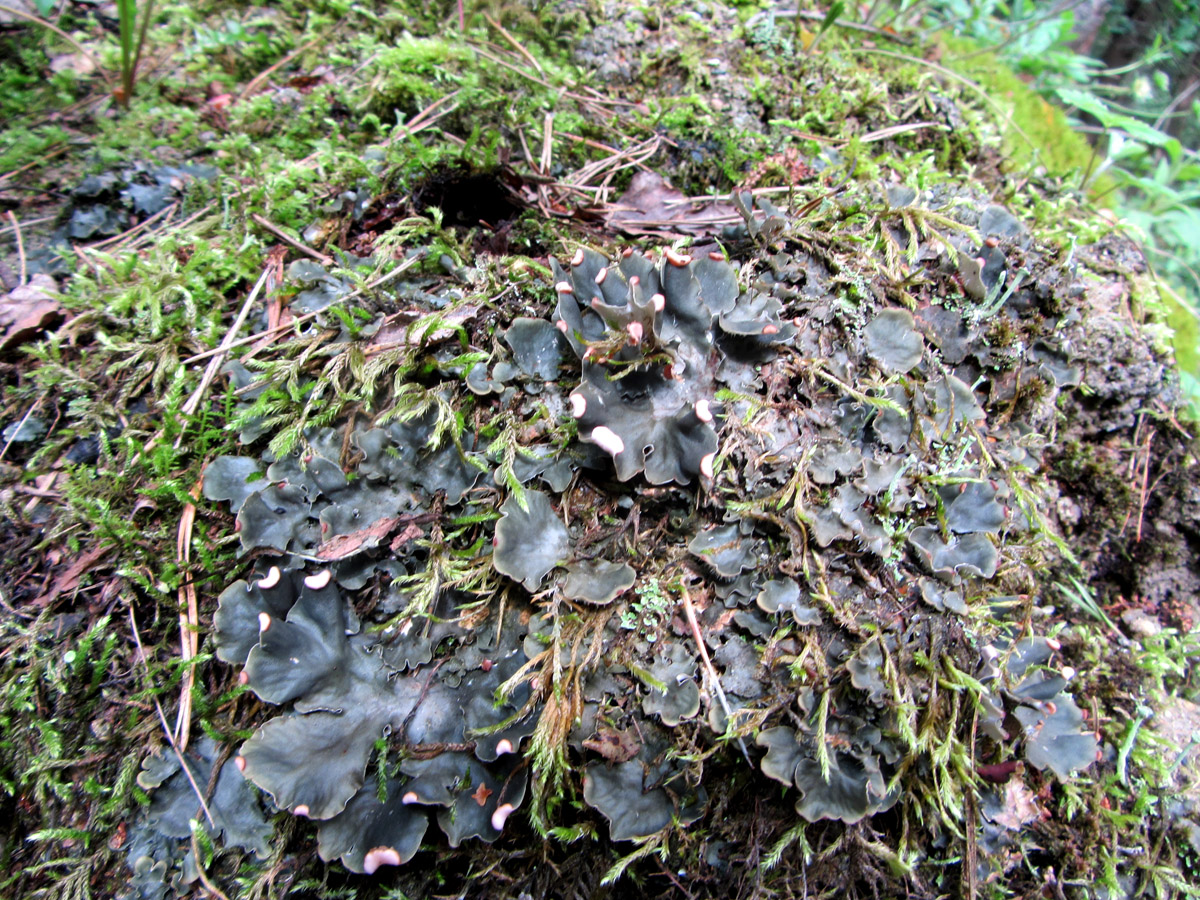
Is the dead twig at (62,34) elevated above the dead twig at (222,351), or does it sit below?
above

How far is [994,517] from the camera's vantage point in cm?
216

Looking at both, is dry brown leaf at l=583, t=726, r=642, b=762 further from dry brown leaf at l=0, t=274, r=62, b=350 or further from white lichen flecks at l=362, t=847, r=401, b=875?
dry brown leaf at l=0, t=274, r=62, b=350

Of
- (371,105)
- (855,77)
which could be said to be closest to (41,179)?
(371,105)

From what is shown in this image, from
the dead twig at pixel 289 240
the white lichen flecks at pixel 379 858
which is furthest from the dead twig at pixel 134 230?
the white lichen flecks at pixel 379 858

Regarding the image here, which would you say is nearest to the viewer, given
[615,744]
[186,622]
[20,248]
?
[615,744]

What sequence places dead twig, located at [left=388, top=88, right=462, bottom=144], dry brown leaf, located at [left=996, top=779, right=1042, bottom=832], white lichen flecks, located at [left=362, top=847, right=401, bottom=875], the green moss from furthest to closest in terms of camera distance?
the green moss, dead twig, located at [left=388, top=88, right=462, bottom=144], dry brown leaf, located at [left=996, top=779, right=1042, bottom=832], white lichen flecks, located at [left=362, top=847, right=401, bottom=875]

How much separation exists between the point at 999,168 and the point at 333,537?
3.89 metres

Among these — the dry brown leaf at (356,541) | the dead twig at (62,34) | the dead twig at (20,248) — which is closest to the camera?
the dry brown leaf at (356,541)

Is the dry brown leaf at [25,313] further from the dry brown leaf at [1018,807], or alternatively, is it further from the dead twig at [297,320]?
the dry brown leaf at [1018,807]

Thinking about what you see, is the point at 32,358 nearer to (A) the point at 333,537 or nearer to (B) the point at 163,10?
(A) the point at 333,537

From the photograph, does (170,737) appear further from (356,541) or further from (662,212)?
(662,212)

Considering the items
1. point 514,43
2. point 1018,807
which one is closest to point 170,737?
point 1018,807

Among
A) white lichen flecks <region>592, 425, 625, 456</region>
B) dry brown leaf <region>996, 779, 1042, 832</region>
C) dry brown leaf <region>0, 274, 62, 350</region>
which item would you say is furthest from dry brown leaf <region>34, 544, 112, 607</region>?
dry brown leaf <region>996, 779, 1042, 832</region>

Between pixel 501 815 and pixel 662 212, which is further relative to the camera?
pixel 662 212
